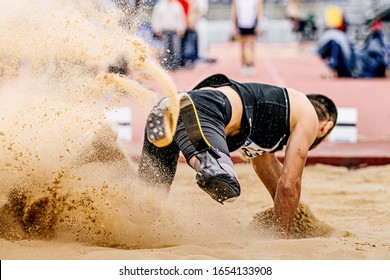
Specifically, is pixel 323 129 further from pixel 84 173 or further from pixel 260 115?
pixel 84 173

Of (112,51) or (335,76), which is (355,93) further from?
(112,51)

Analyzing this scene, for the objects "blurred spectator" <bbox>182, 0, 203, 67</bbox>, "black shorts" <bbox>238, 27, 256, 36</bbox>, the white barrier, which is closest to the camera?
the white barrier

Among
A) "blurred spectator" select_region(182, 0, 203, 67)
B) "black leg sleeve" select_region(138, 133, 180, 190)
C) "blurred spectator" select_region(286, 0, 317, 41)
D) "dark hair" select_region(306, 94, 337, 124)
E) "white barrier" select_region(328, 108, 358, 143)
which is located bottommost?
"blurred spectator" select_region(286, 0, 317, 41)

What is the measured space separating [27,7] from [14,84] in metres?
0.48

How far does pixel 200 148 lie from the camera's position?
3.68 m

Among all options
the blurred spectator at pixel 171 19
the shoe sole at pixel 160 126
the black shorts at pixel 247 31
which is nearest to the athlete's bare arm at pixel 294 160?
the shoe sole at pixel 160 126

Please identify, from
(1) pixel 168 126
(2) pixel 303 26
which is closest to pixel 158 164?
(1) pixel 168 126

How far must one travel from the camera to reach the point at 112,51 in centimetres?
428

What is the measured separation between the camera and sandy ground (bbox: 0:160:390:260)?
12.0 feet

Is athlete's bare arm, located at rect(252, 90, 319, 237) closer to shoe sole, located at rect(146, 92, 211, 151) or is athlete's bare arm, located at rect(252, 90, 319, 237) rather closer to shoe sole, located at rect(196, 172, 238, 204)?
shoe sole, located at rect(196, 172, 238, 204)

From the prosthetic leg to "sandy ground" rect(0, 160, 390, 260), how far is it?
33 centimetres

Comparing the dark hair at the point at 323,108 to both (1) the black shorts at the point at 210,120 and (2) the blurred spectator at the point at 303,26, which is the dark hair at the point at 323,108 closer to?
(1) the black shorts at the point at 210,120

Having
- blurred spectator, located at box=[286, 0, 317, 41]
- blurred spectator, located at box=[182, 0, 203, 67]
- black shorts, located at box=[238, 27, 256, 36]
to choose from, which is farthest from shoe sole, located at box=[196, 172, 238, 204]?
blurred spectator, located at box=[286, 0, 317, 41]

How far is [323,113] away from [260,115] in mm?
446
